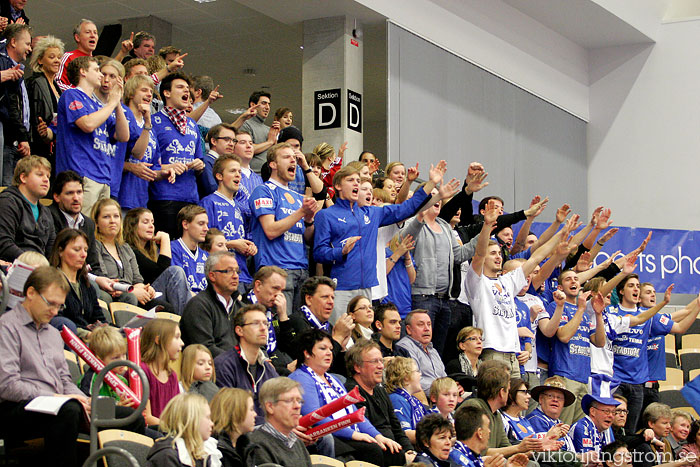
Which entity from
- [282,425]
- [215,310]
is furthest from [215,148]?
[282,425]

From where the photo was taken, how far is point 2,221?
534 cm

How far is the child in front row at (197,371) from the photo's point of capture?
4.76 meters

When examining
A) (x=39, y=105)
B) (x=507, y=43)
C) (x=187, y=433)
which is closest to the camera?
(x=187, y=433)

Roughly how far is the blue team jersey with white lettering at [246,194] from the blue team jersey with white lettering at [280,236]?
0.23 m

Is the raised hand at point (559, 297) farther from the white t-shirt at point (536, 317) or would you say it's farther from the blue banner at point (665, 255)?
the blue banner at point (665, 255)

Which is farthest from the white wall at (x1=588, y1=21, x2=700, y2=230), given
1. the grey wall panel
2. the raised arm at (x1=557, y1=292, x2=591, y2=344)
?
the raised arm at (x1=557, y1=292, x2=591, y2=344)

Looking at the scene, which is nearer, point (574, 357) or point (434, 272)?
point (434, 272)

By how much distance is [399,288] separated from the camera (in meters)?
7.75

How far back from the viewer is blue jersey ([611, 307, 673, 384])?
923 centimetres

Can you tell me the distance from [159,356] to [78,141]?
93.2 inches

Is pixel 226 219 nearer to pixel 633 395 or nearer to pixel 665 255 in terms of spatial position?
pixel 633 395

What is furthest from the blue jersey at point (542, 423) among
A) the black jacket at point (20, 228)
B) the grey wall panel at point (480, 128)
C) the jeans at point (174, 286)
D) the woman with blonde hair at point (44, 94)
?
the grey wall panel at point (480, 128)

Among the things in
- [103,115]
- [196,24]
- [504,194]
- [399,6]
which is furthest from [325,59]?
[103,115]

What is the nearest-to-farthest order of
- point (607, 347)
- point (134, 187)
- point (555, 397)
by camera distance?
point (134, 187) < point (555, 397) < point (607, 347)
